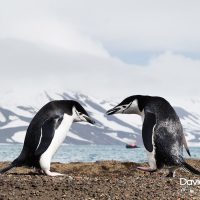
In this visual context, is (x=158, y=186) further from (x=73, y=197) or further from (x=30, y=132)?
(x=30, y=132)

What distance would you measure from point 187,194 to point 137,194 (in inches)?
38.3

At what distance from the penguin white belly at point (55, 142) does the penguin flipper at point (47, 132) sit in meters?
0.08

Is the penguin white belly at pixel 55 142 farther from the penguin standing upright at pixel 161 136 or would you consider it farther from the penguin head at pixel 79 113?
the penguin standing upright at pixel 161 136

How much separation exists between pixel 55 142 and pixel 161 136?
8.02 ft

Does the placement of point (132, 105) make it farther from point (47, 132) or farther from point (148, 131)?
point (47, 132)

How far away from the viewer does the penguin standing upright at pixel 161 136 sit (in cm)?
1380

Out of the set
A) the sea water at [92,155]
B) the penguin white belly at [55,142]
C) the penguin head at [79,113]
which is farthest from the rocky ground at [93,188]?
the sea water at [92,155]

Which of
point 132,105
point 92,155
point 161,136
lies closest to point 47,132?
point 132,105

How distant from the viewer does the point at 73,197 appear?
10.8 meters

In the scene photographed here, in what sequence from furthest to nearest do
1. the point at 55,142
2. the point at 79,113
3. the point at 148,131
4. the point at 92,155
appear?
the point at 92,155 → the point at 79,113 → the point at 55,142 → the point at 148,131

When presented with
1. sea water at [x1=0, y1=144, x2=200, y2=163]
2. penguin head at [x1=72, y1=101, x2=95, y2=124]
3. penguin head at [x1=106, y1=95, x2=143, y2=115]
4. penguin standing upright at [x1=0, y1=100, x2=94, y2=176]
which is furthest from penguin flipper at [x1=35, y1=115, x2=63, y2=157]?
sea water at [x1=0, y1=144, x2=200, y2=163]

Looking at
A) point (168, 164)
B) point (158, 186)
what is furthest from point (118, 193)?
point (168, 164)

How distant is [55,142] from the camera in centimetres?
1402

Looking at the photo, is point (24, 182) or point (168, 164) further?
point (168, 164)
